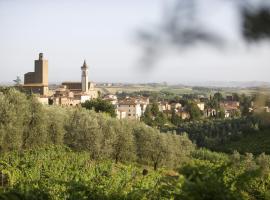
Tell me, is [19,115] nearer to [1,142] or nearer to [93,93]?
[1,142]

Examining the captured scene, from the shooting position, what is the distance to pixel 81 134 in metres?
30.0

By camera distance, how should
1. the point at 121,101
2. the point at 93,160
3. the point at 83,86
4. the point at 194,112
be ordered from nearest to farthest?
the point at 93,160
the point at 194,112
the point at 121,101
the point at 83,86

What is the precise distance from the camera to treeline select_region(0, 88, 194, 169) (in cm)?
2573

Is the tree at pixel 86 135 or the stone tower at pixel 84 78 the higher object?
the stone tower at pixel 84 78

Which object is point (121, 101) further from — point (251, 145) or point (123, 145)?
point (123, 145)

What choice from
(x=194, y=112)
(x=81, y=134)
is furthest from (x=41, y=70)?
(x=81, y=134)

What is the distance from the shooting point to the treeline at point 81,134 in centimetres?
2573

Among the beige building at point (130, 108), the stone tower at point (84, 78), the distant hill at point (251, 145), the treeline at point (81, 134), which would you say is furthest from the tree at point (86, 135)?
the stone tower at point (84, 78)

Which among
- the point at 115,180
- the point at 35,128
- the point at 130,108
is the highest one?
the point at 35,128

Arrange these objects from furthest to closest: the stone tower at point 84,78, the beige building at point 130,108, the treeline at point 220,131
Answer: the stone tower at point 84,78 → the beige building at point 130,108 → the treeline at point 220,131

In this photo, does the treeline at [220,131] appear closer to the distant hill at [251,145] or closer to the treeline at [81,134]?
the distant hill at [251,145]

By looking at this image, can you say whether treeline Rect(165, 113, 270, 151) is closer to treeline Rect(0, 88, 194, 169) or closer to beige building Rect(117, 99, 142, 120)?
treeline Rect(0, 88, 194, 169)

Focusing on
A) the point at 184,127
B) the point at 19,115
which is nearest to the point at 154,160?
the point at 19,115

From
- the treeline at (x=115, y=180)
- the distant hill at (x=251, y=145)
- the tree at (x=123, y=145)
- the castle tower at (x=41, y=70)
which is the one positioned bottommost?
the distant hill at (x=251, y=145)
